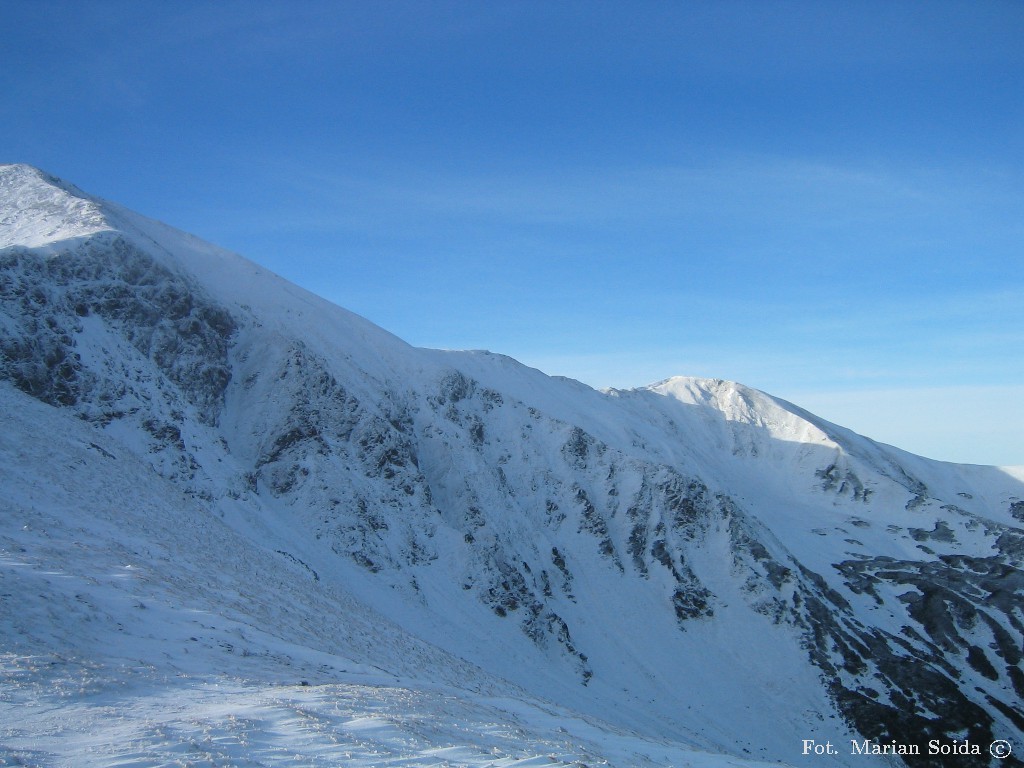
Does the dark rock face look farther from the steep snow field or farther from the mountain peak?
the steep snow field

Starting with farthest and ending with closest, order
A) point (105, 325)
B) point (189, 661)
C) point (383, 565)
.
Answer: point (383, 565) → point (105, 325) → point (189, 661)

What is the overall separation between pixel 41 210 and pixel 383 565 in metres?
38.0

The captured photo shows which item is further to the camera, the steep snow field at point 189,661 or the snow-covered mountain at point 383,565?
the snow-covered mountain at point 383,565

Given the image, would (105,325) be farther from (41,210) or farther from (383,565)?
(383,565)

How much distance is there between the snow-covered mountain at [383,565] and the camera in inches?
619

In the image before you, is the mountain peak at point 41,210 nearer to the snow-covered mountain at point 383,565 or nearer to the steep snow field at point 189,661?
the snow-covered mountain at point 383,565

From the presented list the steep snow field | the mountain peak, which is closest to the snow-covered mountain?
the steep snow field

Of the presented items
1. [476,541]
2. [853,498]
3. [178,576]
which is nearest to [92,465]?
[178,576]

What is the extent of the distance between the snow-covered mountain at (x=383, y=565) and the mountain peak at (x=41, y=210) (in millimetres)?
352

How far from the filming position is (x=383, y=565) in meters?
45.5

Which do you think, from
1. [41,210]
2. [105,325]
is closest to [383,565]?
[105,325]

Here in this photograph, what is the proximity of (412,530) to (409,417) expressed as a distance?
12.0m

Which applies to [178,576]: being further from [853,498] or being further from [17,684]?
[853,498]

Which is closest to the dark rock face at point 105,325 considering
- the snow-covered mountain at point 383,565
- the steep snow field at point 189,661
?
the snow-covered mountain at point 383,565
